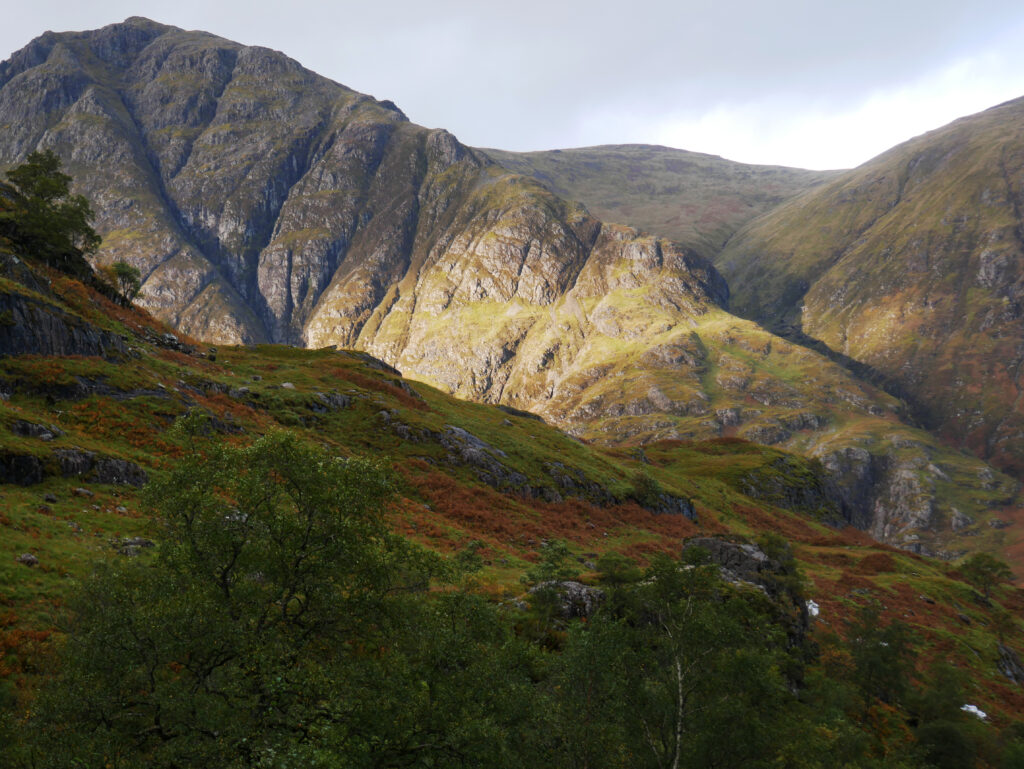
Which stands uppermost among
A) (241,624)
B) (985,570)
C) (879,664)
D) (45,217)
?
(45,217)

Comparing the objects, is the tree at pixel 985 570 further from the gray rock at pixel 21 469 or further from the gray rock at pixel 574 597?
the gray rock at pixel 21 469

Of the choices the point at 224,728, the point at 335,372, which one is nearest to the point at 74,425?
the point at 224,728

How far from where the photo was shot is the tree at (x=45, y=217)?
2174 inches

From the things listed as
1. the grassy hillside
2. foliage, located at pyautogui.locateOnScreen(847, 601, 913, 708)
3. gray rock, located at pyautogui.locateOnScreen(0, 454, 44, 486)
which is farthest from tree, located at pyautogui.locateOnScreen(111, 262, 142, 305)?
foliage, located at pyautogui.locateOnScreen(847, 601, 913, 708)

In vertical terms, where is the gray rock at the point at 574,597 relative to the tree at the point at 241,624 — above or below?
below

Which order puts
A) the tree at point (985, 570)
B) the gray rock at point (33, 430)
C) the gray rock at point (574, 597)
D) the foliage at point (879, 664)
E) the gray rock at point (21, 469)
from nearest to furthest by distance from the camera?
1. the gray rock at point (21, 469)
2. the gray rock at point (33, 430)
3. the gray rock at point (574, 597)
4. the foliage at point (879, 664)
5. the tree at point (985, 570)

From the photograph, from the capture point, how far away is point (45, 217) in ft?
185

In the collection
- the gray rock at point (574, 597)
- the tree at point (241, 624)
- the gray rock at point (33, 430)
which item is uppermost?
the gray rock at point (33, 430)

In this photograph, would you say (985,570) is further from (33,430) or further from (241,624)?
(33,430)

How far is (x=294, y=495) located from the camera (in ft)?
58.4

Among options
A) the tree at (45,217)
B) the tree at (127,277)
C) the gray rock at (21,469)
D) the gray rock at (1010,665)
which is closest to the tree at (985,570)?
the gray rock at (1010,665)

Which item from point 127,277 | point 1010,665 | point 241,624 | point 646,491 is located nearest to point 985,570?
point 1010,665

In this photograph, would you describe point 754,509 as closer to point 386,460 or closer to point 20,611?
point 386,460

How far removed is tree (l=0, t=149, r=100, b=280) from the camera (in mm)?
55231
